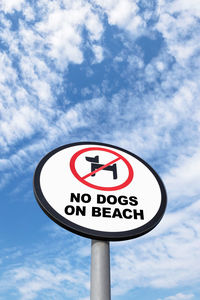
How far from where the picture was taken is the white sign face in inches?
105

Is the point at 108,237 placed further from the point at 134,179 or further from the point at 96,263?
the point at 134,179

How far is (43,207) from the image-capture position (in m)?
2.69

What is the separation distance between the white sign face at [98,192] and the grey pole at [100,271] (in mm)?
128

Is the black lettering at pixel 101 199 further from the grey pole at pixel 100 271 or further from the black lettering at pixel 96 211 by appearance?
the grey pole at pixel 100 271

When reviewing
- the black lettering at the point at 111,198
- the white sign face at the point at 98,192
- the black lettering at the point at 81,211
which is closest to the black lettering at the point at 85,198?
the white sign face at the point at 98,192

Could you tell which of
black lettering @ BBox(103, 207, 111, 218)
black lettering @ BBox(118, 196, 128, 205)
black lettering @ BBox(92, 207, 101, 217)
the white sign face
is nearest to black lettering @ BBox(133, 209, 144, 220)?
the white sign face

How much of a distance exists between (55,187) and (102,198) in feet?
1.63

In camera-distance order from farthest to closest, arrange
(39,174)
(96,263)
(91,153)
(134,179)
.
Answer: (91,153) → (134,179) → (39,174) → (96,263)

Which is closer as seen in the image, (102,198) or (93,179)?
(102,198)

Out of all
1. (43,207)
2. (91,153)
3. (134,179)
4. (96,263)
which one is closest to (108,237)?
(96,263)

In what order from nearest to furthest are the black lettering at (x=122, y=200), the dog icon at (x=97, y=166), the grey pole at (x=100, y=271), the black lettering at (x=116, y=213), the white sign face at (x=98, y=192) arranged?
the grey pole at (x=100, y=271) < the white sign face at (x=98, y=192) < the black lettering at (x=116, y=213) < the black lettering at (x=122, y=200) < the dog icon at (x=97, y=166)

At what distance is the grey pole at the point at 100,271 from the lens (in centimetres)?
242

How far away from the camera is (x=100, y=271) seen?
2.51m

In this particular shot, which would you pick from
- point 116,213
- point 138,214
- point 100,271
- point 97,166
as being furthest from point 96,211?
point 97,166
